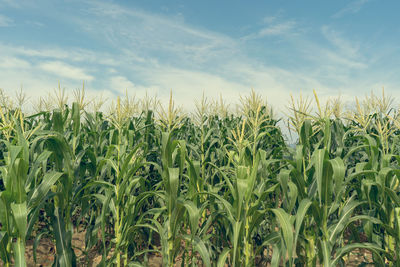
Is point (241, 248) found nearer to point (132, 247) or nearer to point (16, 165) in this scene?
point (132, 247)

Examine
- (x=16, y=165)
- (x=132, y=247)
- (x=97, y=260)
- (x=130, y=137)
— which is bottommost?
(x=97, y=260)

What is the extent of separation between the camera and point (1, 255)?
2590 mm

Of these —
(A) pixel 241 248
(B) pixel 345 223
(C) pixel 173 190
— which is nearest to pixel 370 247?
(B) pixel 345 223

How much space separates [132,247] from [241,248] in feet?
5.16

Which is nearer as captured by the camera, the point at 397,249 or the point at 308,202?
the point at 308,202

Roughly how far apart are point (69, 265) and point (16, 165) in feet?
4.39

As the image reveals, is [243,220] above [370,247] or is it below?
above

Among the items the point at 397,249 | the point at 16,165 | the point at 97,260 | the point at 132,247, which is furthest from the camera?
the point at 97,260

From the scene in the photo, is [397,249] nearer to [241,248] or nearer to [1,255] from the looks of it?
[241,248]

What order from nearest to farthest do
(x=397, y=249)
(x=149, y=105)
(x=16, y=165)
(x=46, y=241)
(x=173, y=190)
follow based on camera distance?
(x=16, y=165)
(x=173, y=190)
(x=397, y=249)
(x=46, y=241)
(x=149, y=105)

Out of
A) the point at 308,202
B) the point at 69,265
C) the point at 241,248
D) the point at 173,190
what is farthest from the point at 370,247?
the point at 69,265

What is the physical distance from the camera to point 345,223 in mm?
2881

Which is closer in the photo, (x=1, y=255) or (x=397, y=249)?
(x=1, y=255)

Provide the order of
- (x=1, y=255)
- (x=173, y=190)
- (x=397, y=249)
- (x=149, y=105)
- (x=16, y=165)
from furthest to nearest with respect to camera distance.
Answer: (x=149, y=105) → (x=397, y=249) → (x=173, y=190) → (x=1, y=255) → (x=16, y=165)
